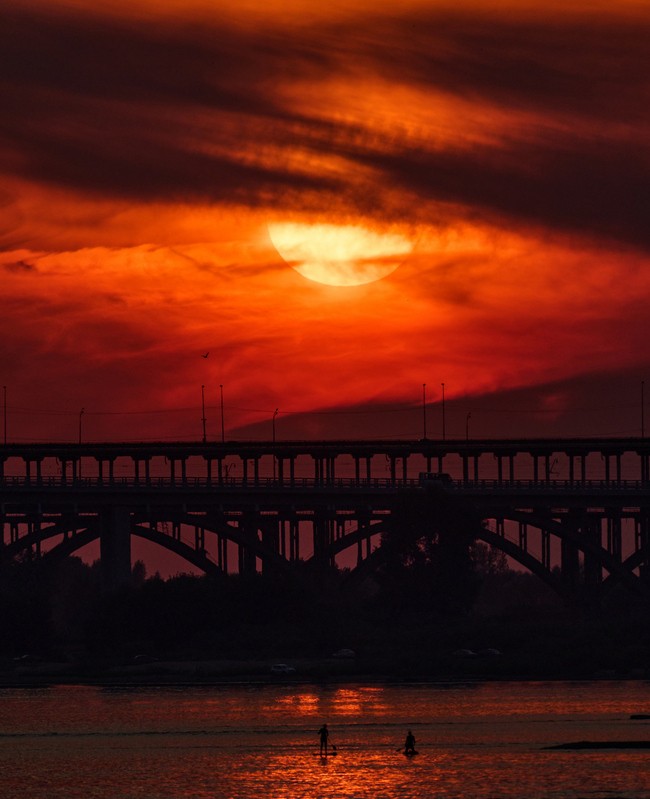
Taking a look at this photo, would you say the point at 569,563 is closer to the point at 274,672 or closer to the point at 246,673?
the point at 274,672

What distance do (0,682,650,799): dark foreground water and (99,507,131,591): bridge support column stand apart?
38064 mm

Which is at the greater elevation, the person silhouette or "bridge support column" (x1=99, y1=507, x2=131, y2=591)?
"bridge support column" (x1=99, y1=507, x2=131, y2=591)

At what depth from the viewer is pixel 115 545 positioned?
6388 inches

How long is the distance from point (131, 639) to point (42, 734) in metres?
49.0

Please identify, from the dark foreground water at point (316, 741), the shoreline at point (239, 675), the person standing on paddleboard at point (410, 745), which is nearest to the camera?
the dark foreground water at point (316, 741)

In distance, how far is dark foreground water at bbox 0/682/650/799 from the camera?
2963 inches

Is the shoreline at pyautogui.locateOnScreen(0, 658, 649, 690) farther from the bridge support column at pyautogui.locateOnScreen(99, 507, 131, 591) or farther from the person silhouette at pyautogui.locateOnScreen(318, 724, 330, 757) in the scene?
the person silhouette at pyautogui.locateOnScreen(318, 724, 330, 757)

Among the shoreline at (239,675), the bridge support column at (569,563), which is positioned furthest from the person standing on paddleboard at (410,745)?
the bridge support column at (569,563)

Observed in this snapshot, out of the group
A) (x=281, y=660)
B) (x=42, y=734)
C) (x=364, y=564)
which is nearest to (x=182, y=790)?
(x=42, y=734)

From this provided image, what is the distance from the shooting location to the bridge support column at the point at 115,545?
161 meters

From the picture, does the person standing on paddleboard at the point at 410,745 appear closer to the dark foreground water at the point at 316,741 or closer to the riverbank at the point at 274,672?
the dark foreground water at the point at 316,741

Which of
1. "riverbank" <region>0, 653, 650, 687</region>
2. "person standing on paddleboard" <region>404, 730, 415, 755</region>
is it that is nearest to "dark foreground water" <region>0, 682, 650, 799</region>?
"person standing on paddleboard" <region>404, 730, 415, 755</region>

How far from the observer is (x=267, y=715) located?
10306 centimetres

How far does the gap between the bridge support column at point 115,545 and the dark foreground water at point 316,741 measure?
3806 cm
